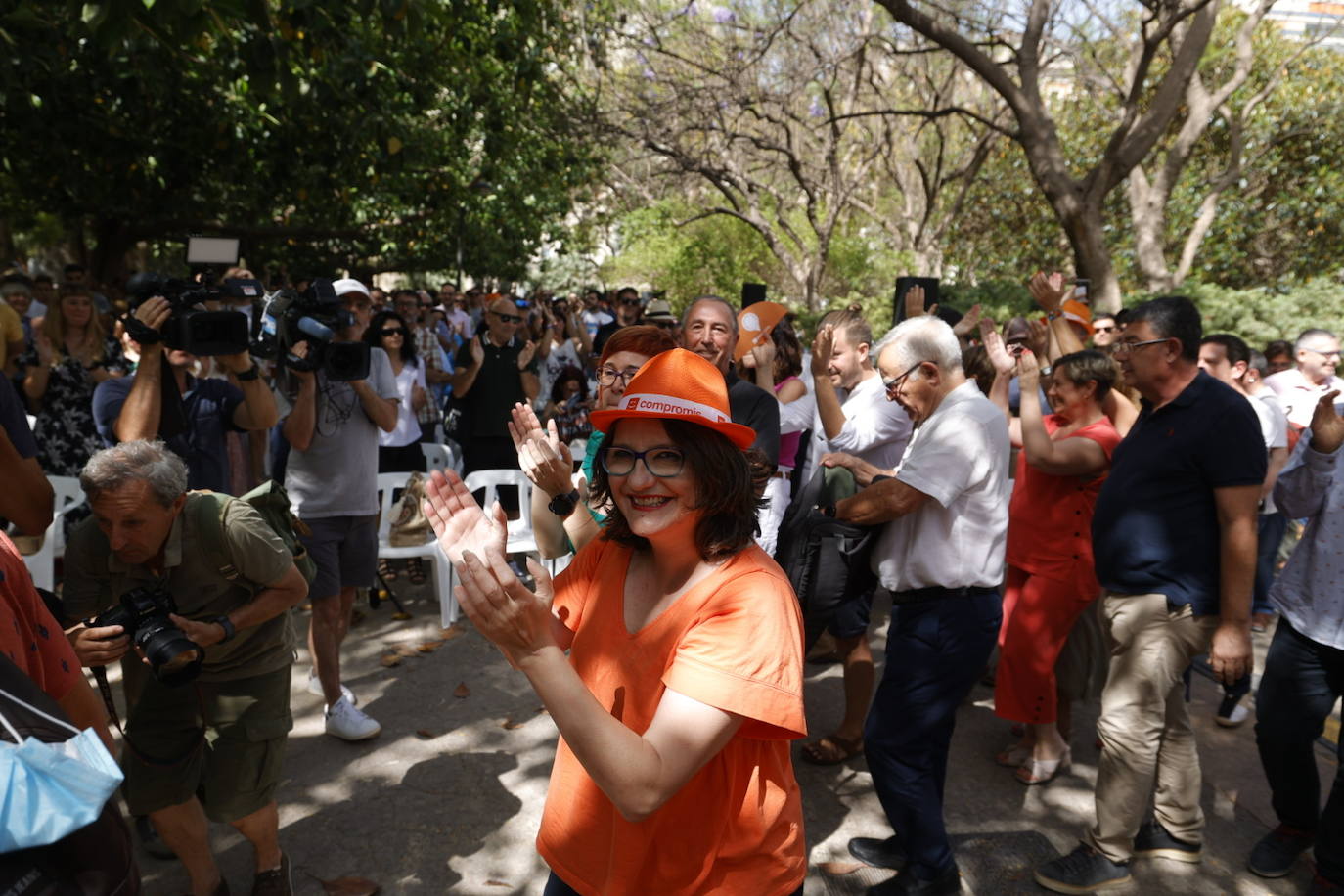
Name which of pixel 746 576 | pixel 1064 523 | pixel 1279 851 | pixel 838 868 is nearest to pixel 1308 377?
pixel 1064 523

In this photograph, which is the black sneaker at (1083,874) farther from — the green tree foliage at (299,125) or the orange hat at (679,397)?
the green tree foliage at (299,125)

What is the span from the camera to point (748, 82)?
14.6 m

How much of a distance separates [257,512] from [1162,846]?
3.45 m

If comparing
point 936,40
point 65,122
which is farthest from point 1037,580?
point 65,122

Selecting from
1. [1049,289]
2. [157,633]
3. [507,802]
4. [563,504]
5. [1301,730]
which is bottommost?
[507,802]

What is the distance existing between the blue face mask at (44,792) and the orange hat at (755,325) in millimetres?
3559

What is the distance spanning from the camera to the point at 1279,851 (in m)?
3.27

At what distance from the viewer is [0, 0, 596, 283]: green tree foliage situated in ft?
18.4

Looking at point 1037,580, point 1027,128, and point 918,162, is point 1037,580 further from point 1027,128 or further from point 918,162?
point 918,162

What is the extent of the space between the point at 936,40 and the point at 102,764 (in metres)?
10.3

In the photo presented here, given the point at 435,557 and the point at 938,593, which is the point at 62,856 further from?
the point at 435,557

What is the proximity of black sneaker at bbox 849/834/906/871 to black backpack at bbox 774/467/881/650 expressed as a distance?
81cm

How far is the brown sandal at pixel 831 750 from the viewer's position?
401cm

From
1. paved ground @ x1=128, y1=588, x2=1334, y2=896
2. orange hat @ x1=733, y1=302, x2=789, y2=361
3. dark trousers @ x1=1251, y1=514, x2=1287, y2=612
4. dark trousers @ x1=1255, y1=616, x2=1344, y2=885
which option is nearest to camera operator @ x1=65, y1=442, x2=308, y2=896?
paved ground @ x1=128, y1=588, x2=1334, y2=896
